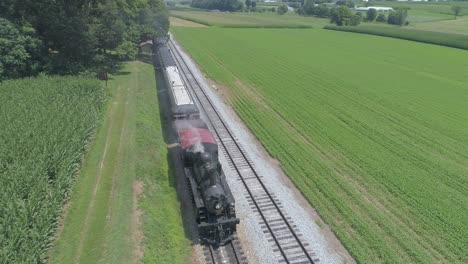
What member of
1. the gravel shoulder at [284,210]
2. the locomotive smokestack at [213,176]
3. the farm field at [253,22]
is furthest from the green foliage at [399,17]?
the locomotive smokestack at [213,176]

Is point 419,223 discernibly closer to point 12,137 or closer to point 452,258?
point 452,258

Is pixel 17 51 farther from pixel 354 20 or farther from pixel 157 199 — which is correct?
pixel 354 20

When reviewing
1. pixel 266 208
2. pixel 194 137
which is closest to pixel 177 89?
pixel 194 137

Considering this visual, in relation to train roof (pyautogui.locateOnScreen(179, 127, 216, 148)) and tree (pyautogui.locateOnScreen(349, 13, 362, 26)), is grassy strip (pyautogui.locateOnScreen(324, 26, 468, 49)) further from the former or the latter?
train roof (pyautogui.locateOnScreen(179, 127, 216, 148))

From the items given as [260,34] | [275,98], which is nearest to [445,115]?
[275,98]

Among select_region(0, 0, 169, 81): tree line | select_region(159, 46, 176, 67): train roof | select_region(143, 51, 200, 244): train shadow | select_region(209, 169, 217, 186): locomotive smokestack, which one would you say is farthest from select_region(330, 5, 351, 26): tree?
select_region(209, 169, 217, 186): locomotive smokestack

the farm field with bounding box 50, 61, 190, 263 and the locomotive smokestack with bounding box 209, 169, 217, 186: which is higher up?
the locomotive smokestack with bounding box 209, 169, 217, 186
